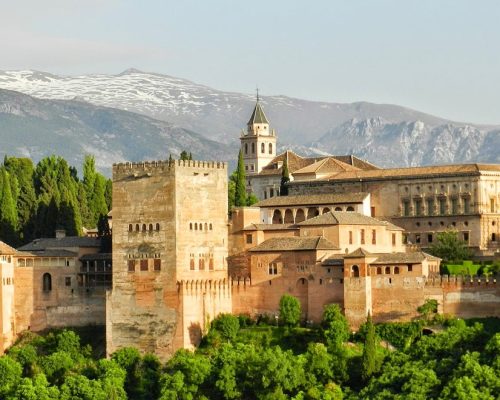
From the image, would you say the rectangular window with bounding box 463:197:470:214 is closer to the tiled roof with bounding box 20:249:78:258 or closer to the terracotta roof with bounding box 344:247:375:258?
the terracotta roof with bounding box 344:247:375:258

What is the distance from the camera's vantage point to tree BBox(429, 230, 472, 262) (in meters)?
87.0

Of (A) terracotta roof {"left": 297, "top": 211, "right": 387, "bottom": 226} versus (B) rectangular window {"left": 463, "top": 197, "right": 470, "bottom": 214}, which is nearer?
(A) terracotta roof {"left": 297, "top": 211, "right": 387, "bottom": 226}

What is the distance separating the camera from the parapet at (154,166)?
258ft

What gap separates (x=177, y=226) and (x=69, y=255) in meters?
9.47

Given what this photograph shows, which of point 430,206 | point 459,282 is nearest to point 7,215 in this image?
point 430,206

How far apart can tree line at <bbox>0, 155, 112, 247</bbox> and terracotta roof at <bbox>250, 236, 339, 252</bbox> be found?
15.7 meters

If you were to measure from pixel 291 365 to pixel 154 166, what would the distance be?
13.5m

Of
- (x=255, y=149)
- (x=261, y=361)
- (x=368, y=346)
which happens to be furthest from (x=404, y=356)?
(x=255, y=149)

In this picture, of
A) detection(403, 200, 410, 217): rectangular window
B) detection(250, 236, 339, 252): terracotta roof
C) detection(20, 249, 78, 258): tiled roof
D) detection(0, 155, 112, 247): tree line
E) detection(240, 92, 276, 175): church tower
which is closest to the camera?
detection(250, 236, 339, 252): terracotta roof

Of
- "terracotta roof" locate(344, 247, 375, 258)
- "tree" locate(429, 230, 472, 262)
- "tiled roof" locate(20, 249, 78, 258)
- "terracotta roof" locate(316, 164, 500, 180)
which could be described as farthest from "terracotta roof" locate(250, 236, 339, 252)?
"terracotta roof" locate(316, 164, 500, 180)

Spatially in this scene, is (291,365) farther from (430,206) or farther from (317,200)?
(430,206)

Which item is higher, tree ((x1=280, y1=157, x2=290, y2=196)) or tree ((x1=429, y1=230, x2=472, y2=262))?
tree ((x1=280, y1=157, x2=290, y2=196))

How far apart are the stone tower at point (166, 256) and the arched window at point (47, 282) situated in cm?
619

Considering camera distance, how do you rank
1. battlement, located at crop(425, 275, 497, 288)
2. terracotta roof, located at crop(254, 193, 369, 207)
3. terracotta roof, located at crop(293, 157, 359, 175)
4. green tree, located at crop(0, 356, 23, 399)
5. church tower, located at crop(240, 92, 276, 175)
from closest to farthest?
battlement, located at crop(425, 275, 497, 288), green tree, located at crop(0, 356, 23, 399), terracotta roof, located at crop(254, 193, 369, 207), terracotta roof, located at crop(293, 157, 359, 175), church tower, located at crop(240, 92, 276, 175)
